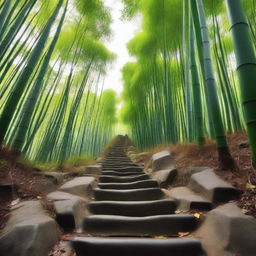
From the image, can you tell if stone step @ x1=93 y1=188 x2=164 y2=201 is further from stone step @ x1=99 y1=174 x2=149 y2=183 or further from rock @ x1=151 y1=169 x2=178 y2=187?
stone step @ x1=99 y1=174 x2=149 y2=183

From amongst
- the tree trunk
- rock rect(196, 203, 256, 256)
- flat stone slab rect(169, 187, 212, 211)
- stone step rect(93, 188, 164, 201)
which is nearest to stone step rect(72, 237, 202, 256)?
rock rect(196, 203, 256, 256)

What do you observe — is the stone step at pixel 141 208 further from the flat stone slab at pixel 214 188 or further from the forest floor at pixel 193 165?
the forest floor at pixel 193 165

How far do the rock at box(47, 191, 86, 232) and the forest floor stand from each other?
97mm

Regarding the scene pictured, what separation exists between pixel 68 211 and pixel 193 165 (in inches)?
63.6

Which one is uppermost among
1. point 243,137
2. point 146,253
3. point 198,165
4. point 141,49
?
point 141,49

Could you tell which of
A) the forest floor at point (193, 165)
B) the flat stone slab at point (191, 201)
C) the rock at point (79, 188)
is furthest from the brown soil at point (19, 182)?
the flat stone slab at point (191, 201)

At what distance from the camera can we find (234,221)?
1.30 meters

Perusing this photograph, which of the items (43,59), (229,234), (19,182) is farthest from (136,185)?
(43,59)

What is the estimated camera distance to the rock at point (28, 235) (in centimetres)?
122

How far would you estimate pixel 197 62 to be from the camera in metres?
4.90

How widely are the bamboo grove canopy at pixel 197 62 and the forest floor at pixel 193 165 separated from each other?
0.20 metres

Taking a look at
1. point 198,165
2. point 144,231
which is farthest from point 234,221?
point 198,165

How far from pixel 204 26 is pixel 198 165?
5.30 ft

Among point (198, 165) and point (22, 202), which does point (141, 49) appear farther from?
point (22, 202)
